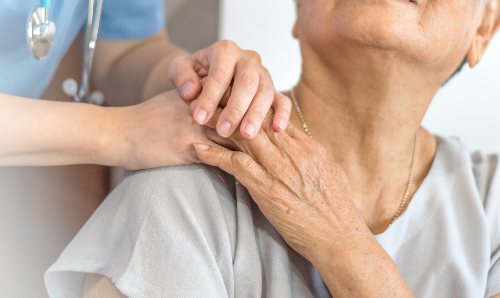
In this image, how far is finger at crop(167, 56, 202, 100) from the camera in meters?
1.15

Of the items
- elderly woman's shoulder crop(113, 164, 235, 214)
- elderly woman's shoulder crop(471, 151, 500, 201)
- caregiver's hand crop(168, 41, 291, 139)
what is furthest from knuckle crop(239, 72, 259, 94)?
elderly woman's shoulder crop(471, 151, 500, 201)

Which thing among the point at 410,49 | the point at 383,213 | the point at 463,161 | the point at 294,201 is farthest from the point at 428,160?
the point at 294,201

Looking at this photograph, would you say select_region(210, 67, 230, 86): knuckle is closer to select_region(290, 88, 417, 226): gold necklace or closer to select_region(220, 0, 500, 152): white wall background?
select_region(290, 88, 417, 226): gold necklace

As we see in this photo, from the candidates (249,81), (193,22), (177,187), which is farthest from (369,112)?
(193,22)

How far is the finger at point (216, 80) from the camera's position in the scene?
43.1 inches

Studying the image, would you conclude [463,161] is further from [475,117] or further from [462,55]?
[475,117]

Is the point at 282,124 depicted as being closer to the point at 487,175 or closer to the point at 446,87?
the point at 487,175

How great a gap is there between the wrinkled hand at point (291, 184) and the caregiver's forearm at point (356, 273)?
0.06ft

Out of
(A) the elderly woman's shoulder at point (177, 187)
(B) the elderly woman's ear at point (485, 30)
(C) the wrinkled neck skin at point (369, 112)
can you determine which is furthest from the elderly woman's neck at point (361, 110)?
(A) the elderly woman's shoulder at point (177, 187)

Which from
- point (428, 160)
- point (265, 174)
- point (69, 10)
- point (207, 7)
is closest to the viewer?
point (265, 174)

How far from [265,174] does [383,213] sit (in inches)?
13.0

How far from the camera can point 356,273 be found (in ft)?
3.70

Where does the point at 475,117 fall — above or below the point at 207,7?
below

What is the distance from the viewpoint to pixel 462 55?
4.38 ft
